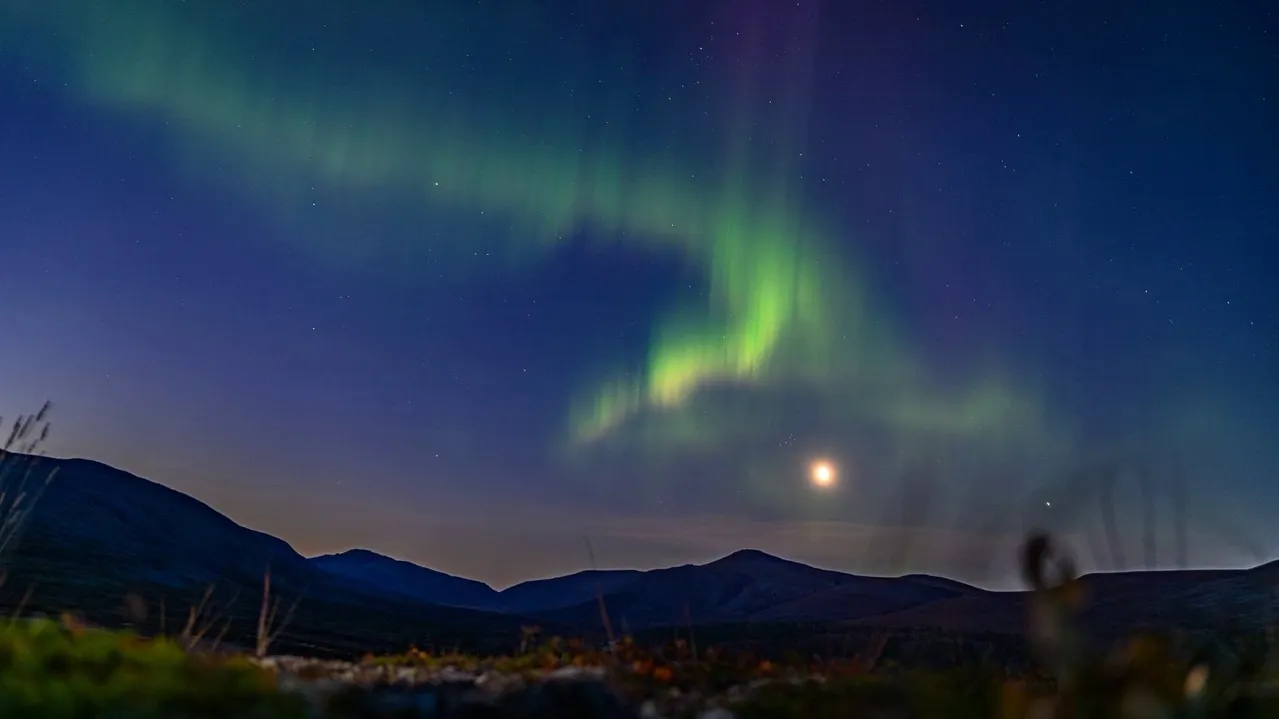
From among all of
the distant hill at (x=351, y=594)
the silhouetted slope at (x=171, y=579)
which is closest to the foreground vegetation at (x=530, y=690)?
the distant hill at (x=351, y=594)

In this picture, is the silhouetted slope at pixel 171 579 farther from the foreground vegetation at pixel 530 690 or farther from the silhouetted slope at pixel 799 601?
the foreground vegetation at pixel 530 690

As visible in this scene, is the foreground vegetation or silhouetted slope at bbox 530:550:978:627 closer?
the foreground vegetation

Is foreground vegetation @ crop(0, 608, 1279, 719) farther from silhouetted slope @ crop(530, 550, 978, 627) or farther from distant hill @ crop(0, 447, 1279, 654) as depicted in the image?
silhouetted slope @ crop(530, 550, 978, 627)

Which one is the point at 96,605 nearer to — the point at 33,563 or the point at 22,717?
the point at 33,563

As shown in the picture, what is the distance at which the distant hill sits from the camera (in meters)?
87.2

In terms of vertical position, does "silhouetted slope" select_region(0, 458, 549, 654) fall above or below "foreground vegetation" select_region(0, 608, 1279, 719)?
above

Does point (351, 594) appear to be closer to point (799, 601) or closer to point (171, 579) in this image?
point (171, 579)

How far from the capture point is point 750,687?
11227 millimetres

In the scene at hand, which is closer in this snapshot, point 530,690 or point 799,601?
point 530,690

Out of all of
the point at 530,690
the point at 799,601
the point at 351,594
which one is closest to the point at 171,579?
the point at 351,594

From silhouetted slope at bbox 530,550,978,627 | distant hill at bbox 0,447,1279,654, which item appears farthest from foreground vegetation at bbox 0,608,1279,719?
silhouetted slope at bbox 530,550,978,627

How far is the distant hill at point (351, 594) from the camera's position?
3435 inches

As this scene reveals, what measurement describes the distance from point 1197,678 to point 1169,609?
9831 centimetres

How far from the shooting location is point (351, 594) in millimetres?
180750
